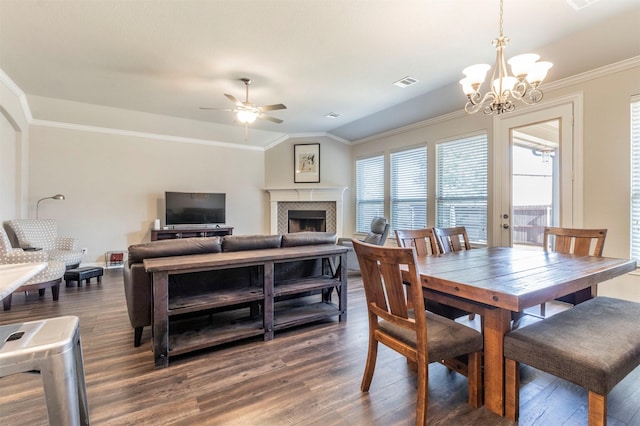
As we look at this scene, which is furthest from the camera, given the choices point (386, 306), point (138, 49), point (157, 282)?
point (138, 49)

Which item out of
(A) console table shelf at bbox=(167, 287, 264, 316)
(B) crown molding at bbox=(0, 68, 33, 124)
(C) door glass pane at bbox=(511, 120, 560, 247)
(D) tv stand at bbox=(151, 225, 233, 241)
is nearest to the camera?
(A) console table shelf at bbox=(167, 287, 264, 316)

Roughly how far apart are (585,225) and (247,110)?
4242mm

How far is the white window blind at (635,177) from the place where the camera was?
9.78 ft

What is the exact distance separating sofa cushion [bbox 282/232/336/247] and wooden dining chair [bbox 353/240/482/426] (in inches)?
53.7

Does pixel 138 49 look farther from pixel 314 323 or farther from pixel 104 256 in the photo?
pixel 104 256

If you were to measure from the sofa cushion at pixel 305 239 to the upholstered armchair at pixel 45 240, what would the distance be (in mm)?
3462

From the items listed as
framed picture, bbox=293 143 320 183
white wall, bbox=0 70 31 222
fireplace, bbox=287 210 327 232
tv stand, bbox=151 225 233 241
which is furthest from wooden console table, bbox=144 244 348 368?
framed picture, bbox=293 143 320 183

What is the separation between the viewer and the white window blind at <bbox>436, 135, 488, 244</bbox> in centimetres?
450

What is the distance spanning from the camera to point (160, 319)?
2.16 m

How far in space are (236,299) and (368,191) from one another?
4.78 meters

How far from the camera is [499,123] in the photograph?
4156 millimetres

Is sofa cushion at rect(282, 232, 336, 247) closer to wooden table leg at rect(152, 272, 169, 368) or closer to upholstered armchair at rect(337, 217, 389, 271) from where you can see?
wooden table leg at rect(152, 272, 169, 368)

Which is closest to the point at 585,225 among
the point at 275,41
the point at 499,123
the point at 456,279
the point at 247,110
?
the point at 499,123

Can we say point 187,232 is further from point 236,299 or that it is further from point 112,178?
point 236,299
